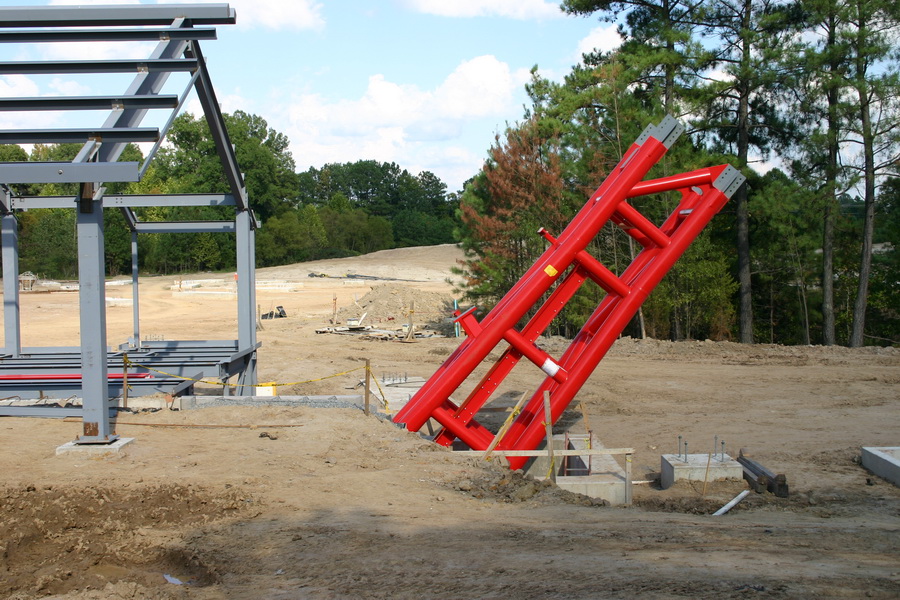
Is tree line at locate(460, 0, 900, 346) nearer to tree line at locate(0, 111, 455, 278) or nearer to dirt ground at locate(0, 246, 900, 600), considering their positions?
dirt ground at locate(0, 246, 900, 600)

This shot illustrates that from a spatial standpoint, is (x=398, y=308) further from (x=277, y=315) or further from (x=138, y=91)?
(x=138, y=91)

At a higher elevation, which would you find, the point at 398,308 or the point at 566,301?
the point at 566,301

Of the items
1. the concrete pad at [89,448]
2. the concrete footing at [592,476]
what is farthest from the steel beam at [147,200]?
the concrete footing at [592,476]

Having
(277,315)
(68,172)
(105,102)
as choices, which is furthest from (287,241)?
(68,172)

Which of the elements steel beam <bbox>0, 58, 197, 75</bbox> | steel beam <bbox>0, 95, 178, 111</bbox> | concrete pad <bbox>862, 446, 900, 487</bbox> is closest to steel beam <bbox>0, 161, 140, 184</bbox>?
steel beam <bbox>0, 95, 178, 111</bbox>

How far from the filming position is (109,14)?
9727 mm

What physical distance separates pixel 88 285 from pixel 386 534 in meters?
4.46

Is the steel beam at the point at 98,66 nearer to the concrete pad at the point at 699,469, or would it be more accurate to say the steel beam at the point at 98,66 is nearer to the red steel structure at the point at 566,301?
the red steel structure at the point at 566,301

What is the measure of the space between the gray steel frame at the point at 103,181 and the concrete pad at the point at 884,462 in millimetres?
9685

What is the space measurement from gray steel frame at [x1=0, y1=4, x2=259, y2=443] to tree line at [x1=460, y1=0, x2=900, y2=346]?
13.3 m

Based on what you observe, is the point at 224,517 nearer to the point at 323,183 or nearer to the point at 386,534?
the point at 386,534

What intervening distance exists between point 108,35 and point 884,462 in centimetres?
1201

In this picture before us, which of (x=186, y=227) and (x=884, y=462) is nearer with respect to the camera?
(x=884, y=462)

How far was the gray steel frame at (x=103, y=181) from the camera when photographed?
26.7 ft
